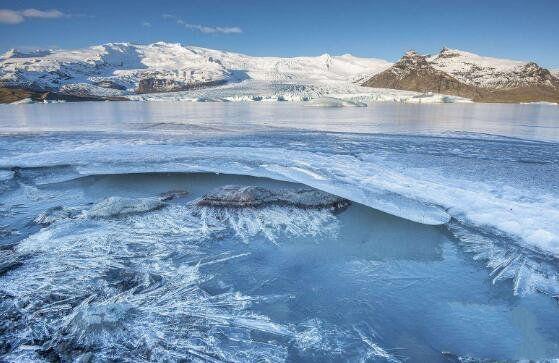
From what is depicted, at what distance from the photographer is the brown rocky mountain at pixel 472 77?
5182 inches

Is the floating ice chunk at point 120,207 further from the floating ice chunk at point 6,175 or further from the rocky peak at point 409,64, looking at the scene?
the rocky peak at point 409,64

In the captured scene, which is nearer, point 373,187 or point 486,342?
point 486,342

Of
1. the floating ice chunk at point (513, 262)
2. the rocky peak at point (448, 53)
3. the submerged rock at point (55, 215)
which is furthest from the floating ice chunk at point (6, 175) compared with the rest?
the rocky peak at point (448, 53)

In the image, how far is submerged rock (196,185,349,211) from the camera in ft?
17.6

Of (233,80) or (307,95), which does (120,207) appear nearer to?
(307,95)

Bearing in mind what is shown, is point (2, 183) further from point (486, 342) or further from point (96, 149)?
point (486, 342)

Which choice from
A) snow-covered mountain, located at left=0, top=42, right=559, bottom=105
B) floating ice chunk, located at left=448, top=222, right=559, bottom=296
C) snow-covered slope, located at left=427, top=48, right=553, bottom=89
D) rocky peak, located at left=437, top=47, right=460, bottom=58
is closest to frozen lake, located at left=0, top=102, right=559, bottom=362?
floating ice chunk, located at left=448, top=222, right=559, bottom=296

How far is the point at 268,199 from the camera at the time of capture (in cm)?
548

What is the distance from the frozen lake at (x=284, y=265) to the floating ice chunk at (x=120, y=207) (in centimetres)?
2

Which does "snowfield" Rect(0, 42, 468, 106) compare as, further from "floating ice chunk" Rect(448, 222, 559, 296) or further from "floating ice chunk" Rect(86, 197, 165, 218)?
"floating ice chunk" Rect(448, 222, 559, 296)

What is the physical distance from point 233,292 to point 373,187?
3.32m

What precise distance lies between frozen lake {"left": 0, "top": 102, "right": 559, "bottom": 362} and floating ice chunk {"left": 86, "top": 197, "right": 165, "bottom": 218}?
25mm

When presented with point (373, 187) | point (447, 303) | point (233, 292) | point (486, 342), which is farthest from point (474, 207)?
point (233, 292)

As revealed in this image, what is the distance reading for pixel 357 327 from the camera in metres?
2.77
